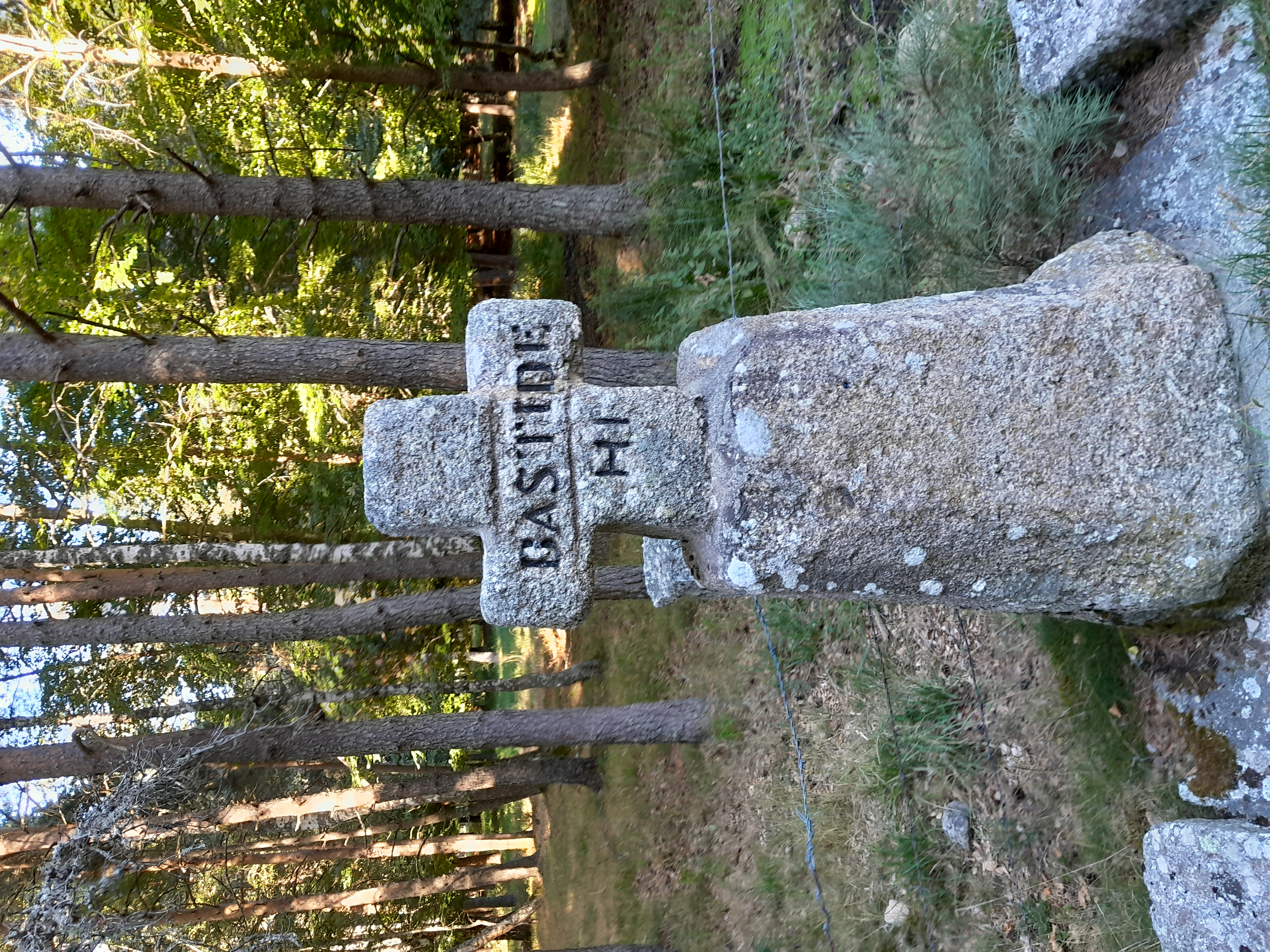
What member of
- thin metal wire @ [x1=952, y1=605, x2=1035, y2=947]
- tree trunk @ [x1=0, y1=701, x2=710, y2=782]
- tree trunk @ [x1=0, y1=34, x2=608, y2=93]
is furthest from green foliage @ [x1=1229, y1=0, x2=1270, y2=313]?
tree trunk @ [x1=0, y1=34, x2=608, y2=93]

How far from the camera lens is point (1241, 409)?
8.17 ft

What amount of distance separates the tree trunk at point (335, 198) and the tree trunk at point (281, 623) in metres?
2.41

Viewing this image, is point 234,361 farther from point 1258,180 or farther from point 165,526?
point 1258,180

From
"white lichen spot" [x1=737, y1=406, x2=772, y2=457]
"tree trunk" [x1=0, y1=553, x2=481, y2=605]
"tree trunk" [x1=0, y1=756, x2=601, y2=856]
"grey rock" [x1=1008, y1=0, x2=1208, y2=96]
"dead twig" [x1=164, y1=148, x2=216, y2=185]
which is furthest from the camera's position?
"tree trunk" [x1=0, y1=553, x2=481, y2=605]

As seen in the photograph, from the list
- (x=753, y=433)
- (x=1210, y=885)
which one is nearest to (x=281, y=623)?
(x=753, y=433)

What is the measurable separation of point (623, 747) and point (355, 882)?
3.76m

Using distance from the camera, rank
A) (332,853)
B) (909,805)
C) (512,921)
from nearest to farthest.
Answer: (909,805) → (332,853) → (512,921)

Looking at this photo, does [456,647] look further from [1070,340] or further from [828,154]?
[1070,340]

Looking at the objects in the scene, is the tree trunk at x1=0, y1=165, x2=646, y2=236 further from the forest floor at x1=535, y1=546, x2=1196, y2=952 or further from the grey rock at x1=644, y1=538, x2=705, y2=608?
the grey rock at x1=644, y1=538, x2=705, y2=608

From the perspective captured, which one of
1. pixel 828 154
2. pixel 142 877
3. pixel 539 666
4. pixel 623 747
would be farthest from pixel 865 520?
pixel 539 666

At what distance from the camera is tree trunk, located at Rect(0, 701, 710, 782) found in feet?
16.5

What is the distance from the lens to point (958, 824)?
4.07 m

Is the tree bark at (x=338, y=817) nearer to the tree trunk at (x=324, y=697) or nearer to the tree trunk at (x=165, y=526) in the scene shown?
the tree trunk at (x=324, y=697)

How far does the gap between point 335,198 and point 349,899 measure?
6.19 meters
